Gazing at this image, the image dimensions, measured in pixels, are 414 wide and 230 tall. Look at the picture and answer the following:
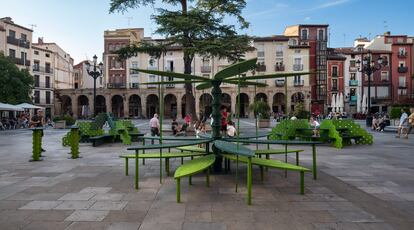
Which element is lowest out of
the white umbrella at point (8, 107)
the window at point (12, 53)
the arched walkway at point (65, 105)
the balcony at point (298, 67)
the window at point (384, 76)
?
the white umbrella at point (8, 107)

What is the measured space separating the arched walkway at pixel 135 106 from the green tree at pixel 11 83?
80.3 feet

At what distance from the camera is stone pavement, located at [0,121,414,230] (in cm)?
420

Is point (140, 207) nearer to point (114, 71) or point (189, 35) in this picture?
point (189, 35)

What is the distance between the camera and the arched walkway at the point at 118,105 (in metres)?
57.6

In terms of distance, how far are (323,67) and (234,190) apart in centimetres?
5664

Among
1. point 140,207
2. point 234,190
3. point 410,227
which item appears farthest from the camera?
point 234,190

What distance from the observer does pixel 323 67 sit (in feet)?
191

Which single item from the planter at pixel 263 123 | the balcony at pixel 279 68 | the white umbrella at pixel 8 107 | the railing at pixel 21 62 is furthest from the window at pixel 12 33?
the planter at pixel 263 123

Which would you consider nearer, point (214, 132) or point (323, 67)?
point (214, 132)

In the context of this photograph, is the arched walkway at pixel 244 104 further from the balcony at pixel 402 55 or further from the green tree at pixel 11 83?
the green tree at pixel 11 83

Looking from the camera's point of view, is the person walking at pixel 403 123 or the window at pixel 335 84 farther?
the window at pixel 335 84

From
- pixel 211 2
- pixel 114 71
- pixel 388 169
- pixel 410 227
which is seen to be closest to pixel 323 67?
pixel 114 71

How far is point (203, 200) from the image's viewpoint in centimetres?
520

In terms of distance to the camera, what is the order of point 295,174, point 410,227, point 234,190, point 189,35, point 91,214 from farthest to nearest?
point 189,35
point 295,174
point 234,190
point 91,214
point 410,227
